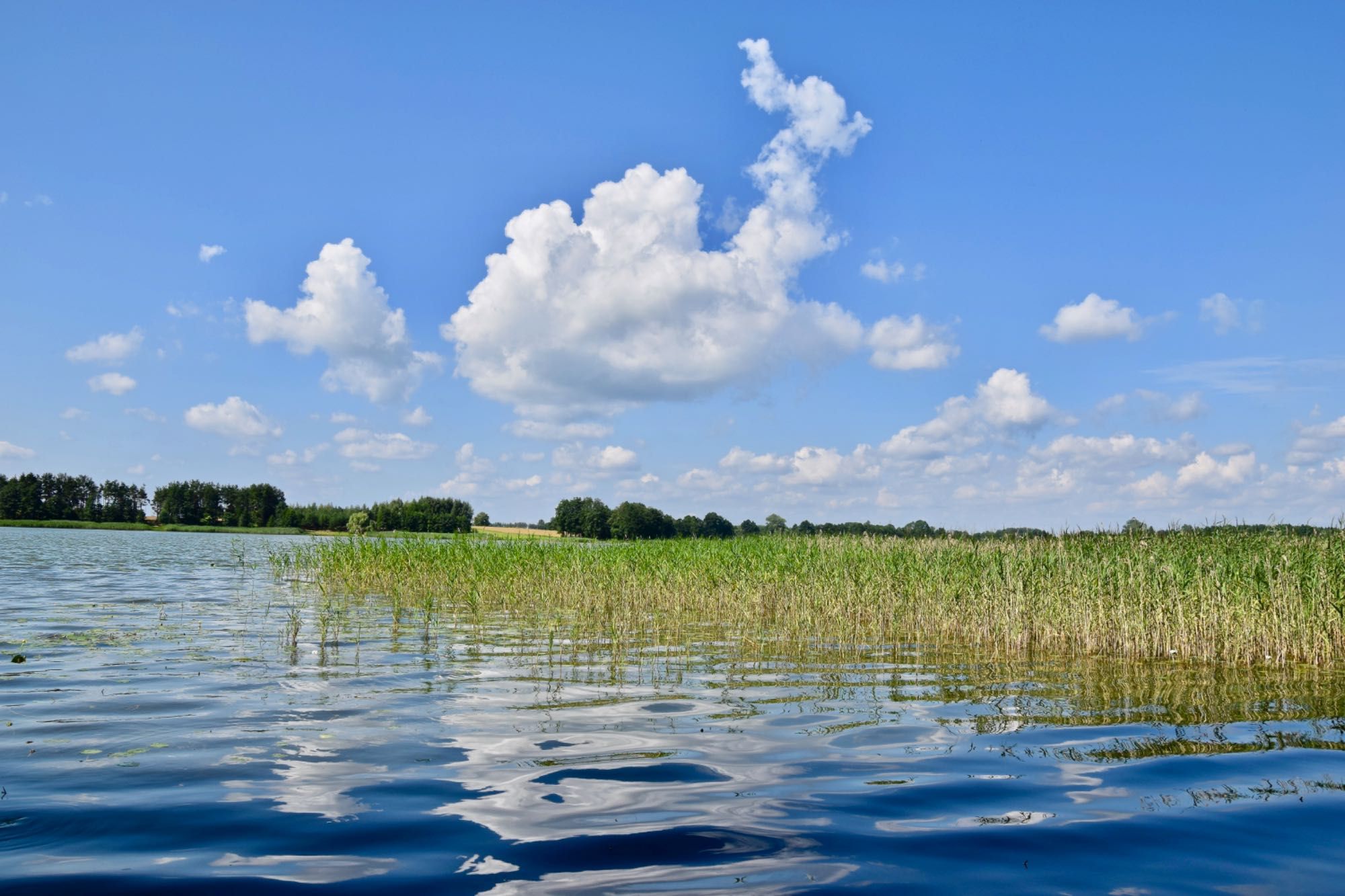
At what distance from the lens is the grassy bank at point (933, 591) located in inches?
565

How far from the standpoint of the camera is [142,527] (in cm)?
12144

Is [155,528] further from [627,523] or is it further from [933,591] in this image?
[933,591]

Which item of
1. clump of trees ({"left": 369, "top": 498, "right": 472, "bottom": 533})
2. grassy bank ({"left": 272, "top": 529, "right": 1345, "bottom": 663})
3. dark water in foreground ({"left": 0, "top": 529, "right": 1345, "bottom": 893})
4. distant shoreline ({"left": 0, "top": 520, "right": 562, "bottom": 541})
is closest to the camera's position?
dark water in foreground ({"left": 0, "top": 529, "right": 1345, "bottom": 893})

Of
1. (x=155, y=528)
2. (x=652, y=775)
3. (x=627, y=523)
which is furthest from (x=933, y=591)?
(x=155, y=528)

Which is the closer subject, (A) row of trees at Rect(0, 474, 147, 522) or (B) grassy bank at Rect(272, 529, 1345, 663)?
(B) grassy bank at Rect(272, 529, 1345, 663)

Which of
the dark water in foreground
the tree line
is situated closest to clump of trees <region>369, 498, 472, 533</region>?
the tree line

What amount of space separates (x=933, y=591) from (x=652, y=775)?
486 inches

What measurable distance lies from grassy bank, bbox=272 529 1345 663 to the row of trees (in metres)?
122

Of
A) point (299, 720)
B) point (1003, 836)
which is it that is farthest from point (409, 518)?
point (1003, 836)

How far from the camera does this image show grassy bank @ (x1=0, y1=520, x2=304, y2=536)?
367 ft

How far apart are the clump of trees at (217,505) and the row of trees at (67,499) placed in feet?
11.6

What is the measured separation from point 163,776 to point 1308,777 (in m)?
8.86

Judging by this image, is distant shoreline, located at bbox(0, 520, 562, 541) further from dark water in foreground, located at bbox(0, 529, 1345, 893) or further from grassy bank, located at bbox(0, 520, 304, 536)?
dark water in foreground, located at bbox(0, 529, 1345, 893)

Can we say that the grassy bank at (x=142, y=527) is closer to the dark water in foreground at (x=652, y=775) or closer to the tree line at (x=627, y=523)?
the tree line at (x=627, y=523)
